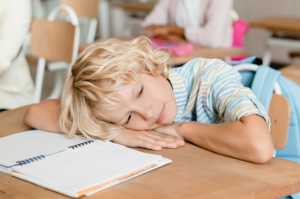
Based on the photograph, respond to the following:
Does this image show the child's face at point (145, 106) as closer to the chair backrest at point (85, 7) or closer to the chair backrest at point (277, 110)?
the chair backrest at point (277, 110)

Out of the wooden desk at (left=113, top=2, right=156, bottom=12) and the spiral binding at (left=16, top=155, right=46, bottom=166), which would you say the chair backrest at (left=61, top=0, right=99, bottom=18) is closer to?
the wooden desk at (left=113, top=2, right=156, bottom=12)

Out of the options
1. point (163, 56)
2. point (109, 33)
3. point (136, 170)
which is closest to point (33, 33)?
point (163, 56)

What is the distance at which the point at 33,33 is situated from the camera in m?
1.97

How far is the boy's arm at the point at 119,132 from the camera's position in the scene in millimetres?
903

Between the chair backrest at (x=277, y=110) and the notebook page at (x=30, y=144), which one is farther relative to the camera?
the chair backrest at (x=277, y=110)

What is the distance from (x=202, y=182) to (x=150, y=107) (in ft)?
1.04

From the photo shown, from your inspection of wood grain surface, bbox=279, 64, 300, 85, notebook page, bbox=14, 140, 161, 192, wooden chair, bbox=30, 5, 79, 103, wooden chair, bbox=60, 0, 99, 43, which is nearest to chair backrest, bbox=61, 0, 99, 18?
wooden chair, bbox=60, 0, 99, 43

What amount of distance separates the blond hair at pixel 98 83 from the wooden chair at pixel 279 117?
0.38m

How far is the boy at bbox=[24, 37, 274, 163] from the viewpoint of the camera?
→ 34.5 inches

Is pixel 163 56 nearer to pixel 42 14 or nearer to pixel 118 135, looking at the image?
pixel 118 135

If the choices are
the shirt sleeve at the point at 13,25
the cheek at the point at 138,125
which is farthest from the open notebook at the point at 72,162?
the shirt sleeve at the point at 13,25

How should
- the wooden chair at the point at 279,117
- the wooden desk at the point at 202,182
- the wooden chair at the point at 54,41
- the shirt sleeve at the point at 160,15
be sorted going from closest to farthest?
the wooden desk at the point at 202,182
the wooden chair at the point at 279,117
the wooden chair at the point at 54,41
the shirt sleeve at the point at 160,15

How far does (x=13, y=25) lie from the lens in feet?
4.91

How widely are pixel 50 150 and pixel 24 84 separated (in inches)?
32.3
